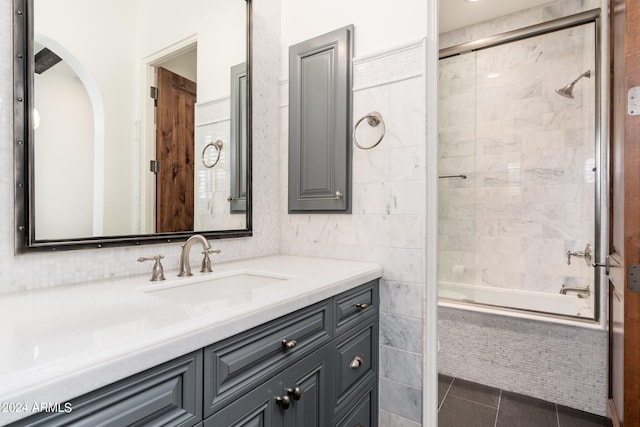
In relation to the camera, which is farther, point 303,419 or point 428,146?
point 428,146

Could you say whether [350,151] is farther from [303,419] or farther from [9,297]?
[9,297]

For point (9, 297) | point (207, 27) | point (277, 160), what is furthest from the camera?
point (277, 160)

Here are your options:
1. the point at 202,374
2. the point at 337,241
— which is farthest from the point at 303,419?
the point at 337,241

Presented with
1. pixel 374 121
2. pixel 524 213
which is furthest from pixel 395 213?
pixel 524 213

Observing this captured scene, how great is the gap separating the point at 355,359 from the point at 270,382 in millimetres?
543

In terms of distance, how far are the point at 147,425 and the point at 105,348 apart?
7.1 inches

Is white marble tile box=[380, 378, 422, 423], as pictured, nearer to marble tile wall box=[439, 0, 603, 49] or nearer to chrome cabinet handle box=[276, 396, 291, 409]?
chrome cabinet handle box=[276, 396, 291, 409]

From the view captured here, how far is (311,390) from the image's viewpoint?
1.07 m

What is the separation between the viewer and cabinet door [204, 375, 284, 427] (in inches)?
30.2

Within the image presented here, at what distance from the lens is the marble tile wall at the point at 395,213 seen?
1475mm

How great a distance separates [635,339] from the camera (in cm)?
122

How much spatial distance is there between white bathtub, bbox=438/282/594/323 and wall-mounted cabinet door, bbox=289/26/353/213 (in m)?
1.31

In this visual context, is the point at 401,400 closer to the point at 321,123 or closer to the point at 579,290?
the point at 321,123

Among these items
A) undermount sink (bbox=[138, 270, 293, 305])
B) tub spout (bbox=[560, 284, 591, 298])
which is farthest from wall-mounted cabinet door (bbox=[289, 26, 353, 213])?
tub spout (bbox=[560, 284, 591, 298])
